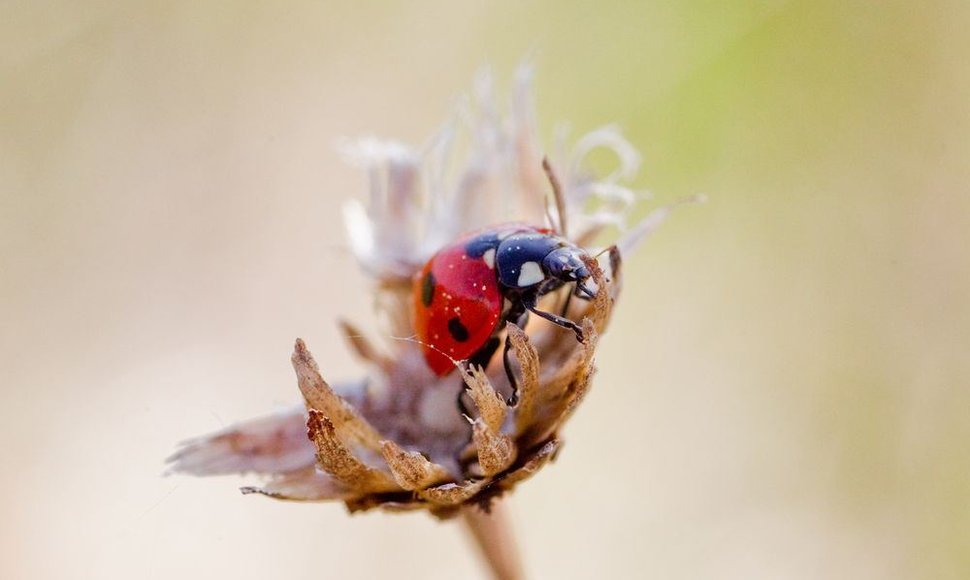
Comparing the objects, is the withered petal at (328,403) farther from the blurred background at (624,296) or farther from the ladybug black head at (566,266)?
the blurred background at (624,296)

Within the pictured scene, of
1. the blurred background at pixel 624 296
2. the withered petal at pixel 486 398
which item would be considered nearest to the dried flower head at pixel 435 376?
the withered petal at pixel 486 398

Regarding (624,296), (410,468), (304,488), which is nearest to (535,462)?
(410,468)

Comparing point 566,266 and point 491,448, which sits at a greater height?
point 566,266

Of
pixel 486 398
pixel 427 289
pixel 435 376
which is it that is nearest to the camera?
pixel 486 398

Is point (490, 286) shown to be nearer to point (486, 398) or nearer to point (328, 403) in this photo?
point (486, 398)

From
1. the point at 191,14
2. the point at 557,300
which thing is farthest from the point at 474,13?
the point at 557,300

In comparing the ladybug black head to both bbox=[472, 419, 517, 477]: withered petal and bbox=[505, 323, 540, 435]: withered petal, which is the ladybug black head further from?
bbox=[472, 419, 517, 477]: withered petal

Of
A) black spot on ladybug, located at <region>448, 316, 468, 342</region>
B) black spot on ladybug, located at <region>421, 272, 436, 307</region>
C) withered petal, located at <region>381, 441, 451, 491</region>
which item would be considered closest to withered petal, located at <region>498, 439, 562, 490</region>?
withered petal, located at <region>381, 441, 451, 491</region>
